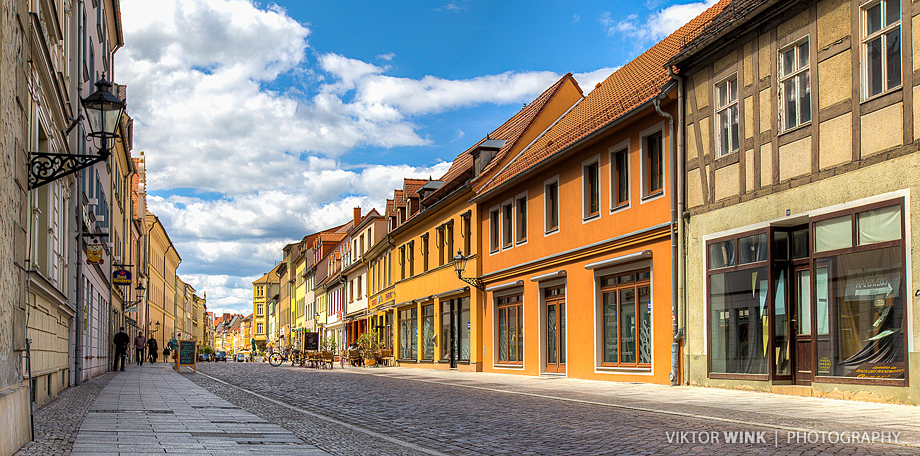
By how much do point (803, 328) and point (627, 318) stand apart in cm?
597

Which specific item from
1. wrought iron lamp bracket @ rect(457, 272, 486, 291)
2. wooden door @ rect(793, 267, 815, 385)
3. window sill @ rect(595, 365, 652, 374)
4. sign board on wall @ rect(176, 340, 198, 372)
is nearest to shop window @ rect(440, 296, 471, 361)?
wrought iron lamp bracket @ rect(457, 272, 486, 291)

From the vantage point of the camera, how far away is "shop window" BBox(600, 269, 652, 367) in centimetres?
1955

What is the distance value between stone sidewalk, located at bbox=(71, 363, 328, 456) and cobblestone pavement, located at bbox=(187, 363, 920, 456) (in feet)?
1.37

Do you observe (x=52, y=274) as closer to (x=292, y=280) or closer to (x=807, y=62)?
(x=807, y=62)

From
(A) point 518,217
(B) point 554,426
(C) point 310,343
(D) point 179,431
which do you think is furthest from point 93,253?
(C) point 310,343

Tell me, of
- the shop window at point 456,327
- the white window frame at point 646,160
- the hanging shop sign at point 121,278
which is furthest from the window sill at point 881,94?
the hanging shop sign at point 121,278

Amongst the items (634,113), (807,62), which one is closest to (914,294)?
(807,62)

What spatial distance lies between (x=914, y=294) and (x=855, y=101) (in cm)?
322

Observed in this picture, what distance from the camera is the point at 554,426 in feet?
33.8

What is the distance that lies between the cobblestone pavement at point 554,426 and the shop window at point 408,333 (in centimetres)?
2315

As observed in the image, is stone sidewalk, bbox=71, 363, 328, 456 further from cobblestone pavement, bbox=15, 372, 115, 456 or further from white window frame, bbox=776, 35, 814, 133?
white window frame, bbox=776, 35, 814, 133

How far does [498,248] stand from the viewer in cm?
2955

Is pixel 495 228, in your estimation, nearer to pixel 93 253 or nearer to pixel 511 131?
pixel 511 131

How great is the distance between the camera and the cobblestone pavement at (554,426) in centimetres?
820
